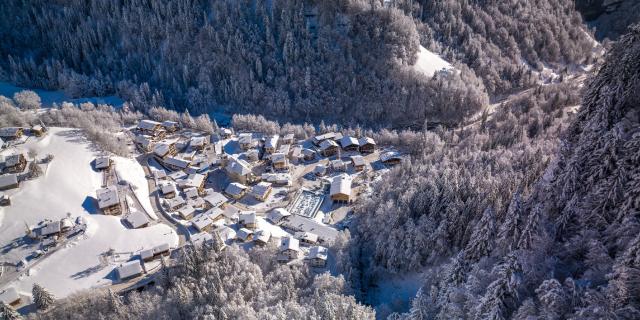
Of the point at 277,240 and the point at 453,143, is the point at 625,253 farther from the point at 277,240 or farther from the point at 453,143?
the point at 453,143

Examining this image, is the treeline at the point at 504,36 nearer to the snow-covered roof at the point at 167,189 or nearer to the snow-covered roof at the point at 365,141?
the snow-covered roof at the point at 365,141

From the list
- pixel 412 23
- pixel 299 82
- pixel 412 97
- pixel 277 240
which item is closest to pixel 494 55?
pixel 412 23

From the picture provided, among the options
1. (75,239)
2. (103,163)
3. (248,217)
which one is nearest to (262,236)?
(248,217)

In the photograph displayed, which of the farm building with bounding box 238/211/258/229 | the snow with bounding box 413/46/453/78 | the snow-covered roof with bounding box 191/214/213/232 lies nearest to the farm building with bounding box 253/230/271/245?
the farm building with bounding box 238/211/258/229

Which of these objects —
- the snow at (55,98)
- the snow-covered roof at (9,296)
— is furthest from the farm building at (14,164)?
the snow at (55,98)

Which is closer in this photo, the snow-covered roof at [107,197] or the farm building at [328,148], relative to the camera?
the snow-covered roof at [107,197]
